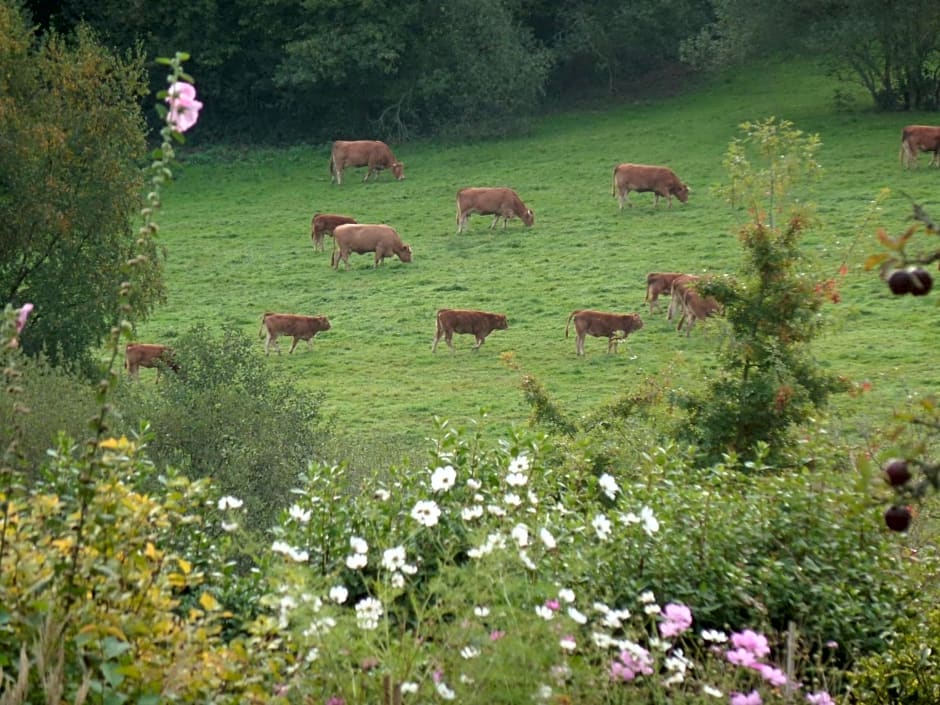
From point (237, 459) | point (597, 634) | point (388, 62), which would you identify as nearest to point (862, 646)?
point (597, 634)

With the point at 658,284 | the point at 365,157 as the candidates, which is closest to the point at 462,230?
the point at 365,157

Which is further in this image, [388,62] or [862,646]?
[388,62]

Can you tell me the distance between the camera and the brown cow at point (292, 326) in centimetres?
2566

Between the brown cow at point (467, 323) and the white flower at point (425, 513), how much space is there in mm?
18340

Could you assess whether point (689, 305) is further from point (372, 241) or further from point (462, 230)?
point (462, 230)

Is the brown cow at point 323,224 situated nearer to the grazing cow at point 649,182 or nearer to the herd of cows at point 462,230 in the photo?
the herd of cows at point 462,230

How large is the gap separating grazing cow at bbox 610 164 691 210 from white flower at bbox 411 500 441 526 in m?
27.1

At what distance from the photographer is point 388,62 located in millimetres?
41875

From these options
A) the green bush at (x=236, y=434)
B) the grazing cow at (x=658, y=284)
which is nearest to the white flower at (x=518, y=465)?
the green bush at (x=236, y=434)

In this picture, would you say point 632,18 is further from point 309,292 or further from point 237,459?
point 237,459

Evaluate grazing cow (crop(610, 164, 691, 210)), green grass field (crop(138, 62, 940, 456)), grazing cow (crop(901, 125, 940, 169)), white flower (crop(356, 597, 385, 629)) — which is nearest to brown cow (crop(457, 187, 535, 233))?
green grass field (crop(138, 62, 940, 456))

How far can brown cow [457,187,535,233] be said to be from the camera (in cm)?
3322

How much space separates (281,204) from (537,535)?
31.8m

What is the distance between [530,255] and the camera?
3123cm
